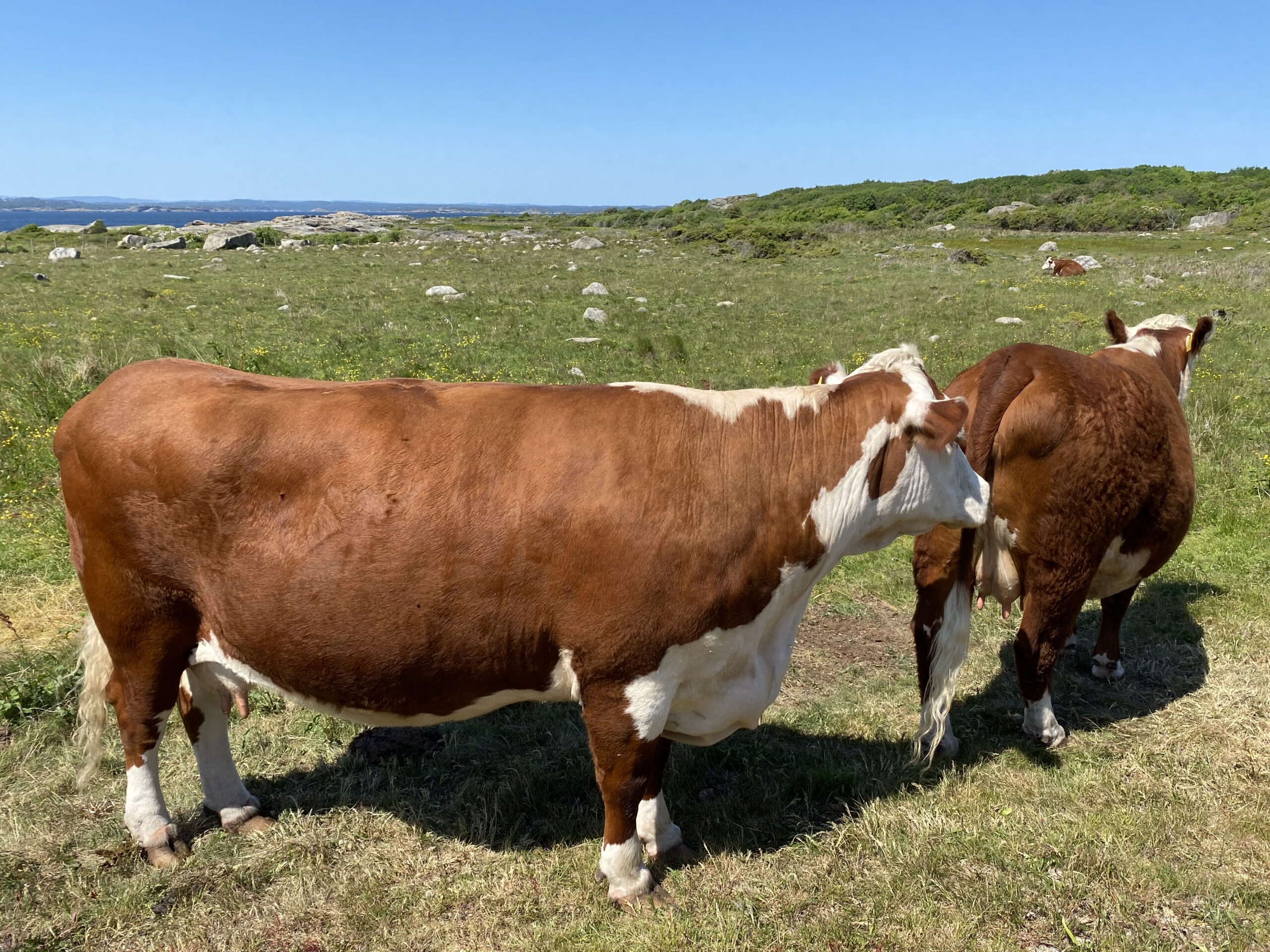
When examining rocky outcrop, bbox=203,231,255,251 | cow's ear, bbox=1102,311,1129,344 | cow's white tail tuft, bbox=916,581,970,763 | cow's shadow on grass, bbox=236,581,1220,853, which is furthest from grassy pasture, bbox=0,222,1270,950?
rocky outcrop, bbox=203,231,255,251

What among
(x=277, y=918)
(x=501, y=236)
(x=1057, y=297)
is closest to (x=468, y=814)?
(x=277, y=918)

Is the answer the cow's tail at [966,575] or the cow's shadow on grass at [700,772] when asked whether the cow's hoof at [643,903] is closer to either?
the cow's shadow on grass at [700,772]

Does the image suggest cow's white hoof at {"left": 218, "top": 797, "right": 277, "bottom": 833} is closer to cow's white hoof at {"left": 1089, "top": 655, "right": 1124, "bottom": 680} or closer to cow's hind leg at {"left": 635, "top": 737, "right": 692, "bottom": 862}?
cow's hind leg at {"left": 635, "top": 737, "right": 692, "bottom": 862}

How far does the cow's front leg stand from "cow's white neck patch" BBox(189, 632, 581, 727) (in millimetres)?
131

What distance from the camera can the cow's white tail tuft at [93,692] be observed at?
3.64 meters

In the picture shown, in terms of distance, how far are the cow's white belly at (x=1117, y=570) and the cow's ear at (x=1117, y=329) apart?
5.16 ft

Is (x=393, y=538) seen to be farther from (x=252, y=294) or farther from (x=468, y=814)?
(x=252, y=294)

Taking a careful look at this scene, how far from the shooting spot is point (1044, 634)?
4363 millimetres

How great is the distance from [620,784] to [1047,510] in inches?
98.8

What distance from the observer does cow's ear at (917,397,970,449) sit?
3.15 metres

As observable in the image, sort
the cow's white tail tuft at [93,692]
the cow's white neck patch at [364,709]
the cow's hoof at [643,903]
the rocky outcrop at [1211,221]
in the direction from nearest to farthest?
the cow's white neck patch at [364,709] < the cow's hoof at [643,903] < the cow's white tail tuft at [93,692] < the rocky outcrop at [1211,221]

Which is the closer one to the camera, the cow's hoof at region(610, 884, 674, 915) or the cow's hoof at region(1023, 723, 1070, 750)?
the cow's hoof at region(610, 884, 674, 915)

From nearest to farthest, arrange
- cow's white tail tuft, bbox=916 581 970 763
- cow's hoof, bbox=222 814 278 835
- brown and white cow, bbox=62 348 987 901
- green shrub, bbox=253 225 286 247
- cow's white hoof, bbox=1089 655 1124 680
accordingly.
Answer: brown and white cow, bbox=62 348 987 901
cow's hoof, bbox=222 814 278 835
cow's white tail tuft, bbox=916 581 970 763
cow's white hoof, bbox=1089 655 1124 680
green shrub, bbox=253 225 286 247

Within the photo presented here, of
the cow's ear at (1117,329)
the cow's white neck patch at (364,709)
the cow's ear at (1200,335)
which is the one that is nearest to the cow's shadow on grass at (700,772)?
the cow's white neck patch at (364,709)
